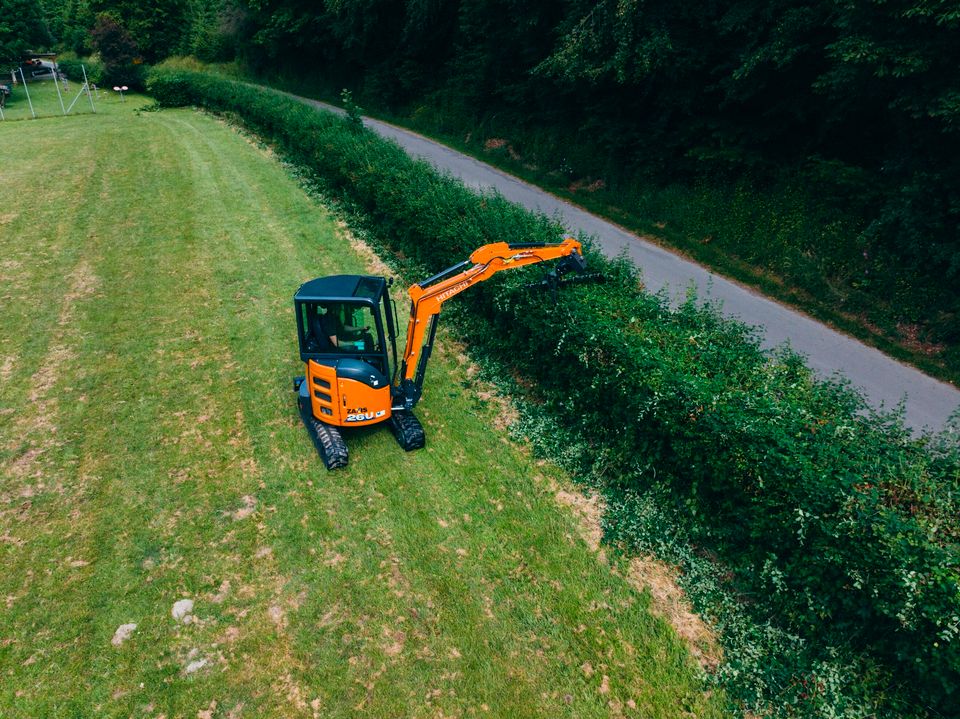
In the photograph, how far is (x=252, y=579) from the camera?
23.8 ft

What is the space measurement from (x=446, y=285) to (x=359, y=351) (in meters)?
1.66

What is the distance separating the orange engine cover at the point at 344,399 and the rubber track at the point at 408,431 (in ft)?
1.44

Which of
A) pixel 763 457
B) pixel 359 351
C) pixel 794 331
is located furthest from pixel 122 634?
pixel 794 331

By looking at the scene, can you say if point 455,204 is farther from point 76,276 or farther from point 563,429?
point 76,276

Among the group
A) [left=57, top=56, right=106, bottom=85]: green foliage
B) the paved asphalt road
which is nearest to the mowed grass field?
the paved asphalt road

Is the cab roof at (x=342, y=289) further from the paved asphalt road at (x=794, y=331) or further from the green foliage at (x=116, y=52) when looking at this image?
the green foliage at (x=116, y=52)

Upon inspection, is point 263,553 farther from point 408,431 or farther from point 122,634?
point 408,431

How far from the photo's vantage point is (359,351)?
9023 mm

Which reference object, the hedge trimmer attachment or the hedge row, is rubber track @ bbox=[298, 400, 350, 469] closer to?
the hedge row

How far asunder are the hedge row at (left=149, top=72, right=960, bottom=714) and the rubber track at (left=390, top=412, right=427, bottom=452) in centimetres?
227

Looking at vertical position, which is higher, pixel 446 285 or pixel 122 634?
pixel 446 285

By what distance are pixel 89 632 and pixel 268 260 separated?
11590 mm

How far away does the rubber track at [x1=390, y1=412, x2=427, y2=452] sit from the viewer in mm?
9320

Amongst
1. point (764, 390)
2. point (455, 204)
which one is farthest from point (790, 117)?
point (764, 390)
